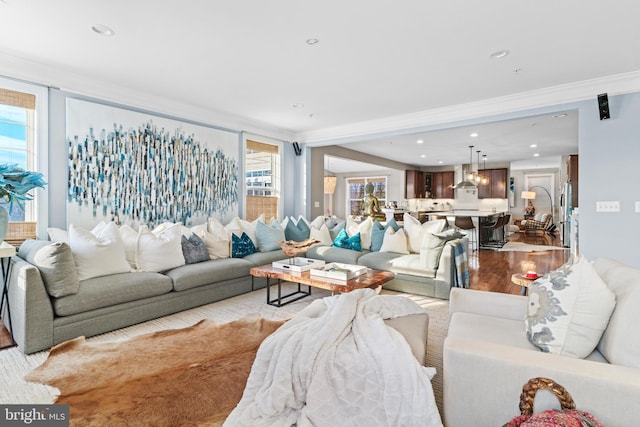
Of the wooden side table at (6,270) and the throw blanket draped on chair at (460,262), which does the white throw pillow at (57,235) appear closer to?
the wooden side table at (6,270)

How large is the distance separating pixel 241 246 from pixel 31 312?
2.35 meters

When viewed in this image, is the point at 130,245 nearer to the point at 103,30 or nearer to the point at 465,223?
the point at 103,30

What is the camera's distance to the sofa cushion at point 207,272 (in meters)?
3.48

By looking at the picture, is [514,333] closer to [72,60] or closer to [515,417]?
[515,417]

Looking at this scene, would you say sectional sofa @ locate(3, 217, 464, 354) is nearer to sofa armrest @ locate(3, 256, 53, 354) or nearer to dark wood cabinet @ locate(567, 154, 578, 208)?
sofa armrest @ locate(3, 256, 53, 354)

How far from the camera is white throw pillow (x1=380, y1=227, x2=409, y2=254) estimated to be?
188 inches

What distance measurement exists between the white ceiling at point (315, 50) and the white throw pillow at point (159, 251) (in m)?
1.80

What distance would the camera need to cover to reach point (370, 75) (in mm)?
3756

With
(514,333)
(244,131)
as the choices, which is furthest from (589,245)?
(244,131)

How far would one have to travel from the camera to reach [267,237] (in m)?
4.98

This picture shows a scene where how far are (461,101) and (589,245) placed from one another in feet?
7.98

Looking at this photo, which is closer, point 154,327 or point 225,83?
point 154,327

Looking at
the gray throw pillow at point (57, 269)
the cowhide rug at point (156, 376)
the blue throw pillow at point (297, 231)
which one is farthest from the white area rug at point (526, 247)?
the gray throw pillow at point (57, 269)

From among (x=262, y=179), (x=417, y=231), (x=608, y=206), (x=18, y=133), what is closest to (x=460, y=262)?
→ (x=417, y=231)
